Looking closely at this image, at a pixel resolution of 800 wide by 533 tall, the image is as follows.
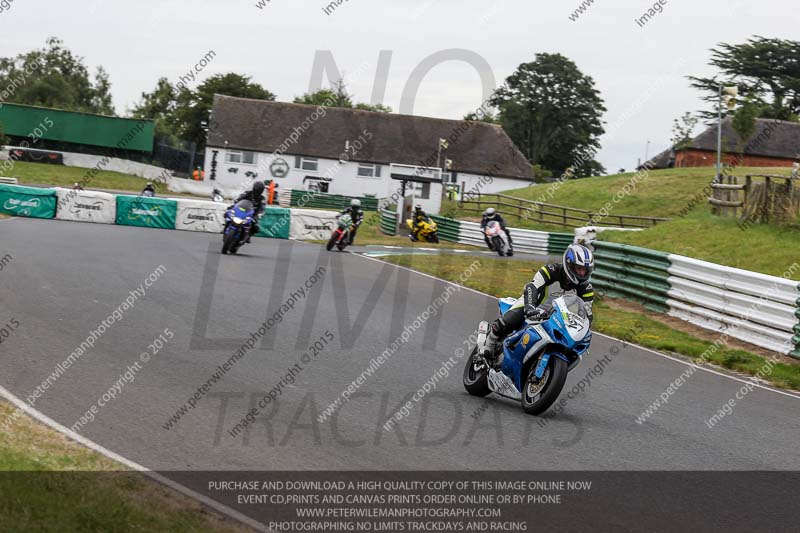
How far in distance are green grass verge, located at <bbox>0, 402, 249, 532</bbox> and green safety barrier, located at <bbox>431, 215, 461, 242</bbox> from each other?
33243 millimetres

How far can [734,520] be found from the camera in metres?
6.30

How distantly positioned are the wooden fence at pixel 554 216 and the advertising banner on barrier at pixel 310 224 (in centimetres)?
1331

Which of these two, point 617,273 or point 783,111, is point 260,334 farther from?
point 783,111

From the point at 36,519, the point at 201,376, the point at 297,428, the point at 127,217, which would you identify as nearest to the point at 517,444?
the point at 297,428

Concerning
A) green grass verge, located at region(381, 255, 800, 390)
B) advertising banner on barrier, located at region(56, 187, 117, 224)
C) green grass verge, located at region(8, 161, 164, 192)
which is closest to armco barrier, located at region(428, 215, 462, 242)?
green grass verge, located at region(381, 255, 800, 390)

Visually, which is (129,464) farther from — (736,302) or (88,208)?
(88,208)

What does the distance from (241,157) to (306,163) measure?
480 cm

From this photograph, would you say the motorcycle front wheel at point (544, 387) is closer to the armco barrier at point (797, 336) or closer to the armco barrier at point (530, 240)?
the armco barrier at point (797, 336)

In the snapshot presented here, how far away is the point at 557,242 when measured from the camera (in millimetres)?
38219

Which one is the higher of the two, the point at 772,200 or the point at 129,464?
the point at 772,200

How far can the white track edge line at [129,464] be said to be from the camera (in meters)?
5.71

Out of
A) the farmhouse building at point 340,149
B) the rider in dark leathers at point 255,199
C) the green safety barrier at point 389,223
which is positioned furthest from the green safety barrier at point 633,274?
the farmhouse building at point 340,149

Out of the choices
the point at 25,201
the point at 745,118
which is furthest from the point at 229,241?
the point at 745,118

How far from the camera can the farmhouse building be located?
73.9 meters
